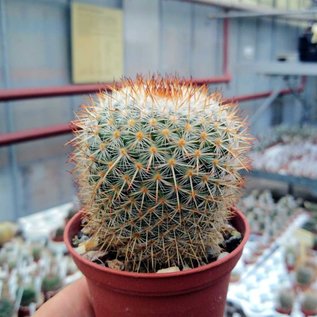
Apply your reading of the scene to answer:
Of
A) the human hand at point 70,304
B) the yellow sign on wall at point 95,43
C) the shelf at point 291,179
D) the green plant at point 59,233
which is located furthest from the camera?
the yellow sign on wall at point 95,43

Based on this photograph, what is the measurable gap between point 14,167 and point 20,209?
270mm

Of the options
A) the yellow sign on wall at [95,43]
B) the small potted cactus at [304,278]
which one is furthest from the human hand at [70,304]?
the yellow sign on wall at [95,43]

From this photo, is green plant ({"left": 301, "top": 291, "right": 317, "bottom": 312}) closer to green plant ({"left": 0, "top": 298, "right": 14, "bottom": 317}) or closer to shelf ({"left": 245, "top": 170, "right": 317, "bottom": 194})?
green plant ({"left": 0, "top": 298, "right": 14, "bottom": 317})

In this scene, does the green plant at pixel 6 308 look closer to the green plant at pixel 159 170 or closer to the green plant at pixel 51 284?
the green plant at pixel 51 284

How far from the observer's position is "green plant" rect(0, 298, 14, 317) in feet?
3.25

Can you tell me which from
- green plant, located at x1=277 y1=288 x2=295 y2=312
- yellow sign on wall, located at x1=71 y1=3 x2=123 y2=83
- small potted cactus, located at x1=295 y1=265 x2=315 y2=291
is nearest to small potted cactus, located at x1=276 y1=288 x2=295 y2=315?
green plant, located at x1=277 y1=288 x2=295 y2=312

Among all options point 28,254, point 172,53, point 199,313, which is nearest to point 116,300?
point 199,313

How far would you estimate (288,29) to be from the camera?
5430mm

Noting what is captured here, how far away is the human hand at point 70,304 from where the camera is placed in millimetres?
723

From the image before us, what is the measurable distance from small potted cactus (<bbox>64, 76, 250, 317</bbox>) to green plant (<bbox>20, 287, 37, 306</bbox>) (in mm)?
475

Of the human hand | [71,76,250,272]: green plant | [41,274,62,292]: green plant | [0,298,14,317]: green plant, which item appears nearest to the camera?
[71,76,250,272]: green plant

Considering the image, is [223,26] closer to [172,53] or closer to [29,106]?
[172,53]

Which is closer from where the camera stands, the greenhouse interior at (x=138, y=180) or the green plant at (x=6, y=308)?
the greenhouse interior at (x=138, y=180)

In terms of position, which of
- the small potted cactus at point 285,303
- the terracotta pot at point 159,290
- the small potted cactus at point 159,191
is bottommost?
the small potted cactus at point 285,303
